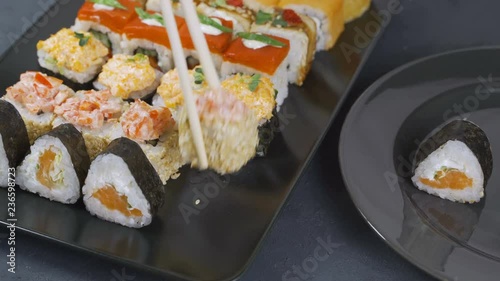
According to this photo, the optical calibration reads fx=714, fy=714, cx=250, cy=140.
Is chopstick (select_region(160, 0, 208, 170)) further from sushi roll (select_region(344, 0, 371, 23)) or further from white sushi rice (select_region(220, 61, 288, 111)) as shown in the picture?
sushi roll (select_region(344, 0, 371, 23))

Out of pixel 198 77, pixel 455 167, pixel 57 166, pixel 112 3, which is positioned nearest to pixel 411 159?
pixel 455 167

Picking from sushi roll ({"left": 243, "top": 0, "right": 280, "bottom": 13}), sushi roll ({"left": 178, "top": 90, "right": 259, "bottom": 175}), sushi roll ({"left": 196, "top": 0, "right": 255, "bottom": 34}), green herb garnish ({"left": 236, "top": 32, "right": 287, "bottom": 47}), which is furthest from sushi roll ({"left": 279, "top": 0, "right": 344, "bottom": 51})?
sushi roll ({"left": 178, "top": 90, "right": 259, "bottom": 175})

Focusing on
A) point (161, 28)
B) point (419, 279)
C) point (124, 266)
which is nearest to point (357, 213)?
point (419, 279)

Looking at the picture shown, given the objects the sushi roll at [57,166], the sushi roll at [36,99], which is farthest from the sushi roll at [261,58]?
the sushi roll at [57,166]

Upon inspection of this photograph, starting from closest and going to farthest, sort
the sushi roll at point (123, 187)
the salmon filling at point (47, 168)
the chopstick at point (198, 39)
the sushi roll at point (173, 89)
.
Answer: the chopstick at point (198, 39)
the sushi roll at point (123, 187)
the salmon filling at point (47, 168)
the sushi roll at point (173, 89)

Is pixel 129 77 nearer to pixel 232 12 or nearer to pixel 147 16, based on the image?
pixel 147 16

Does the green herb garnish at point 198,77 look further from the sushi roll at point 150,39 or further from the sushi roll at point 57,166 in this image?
the sushi roll at point 57,166
